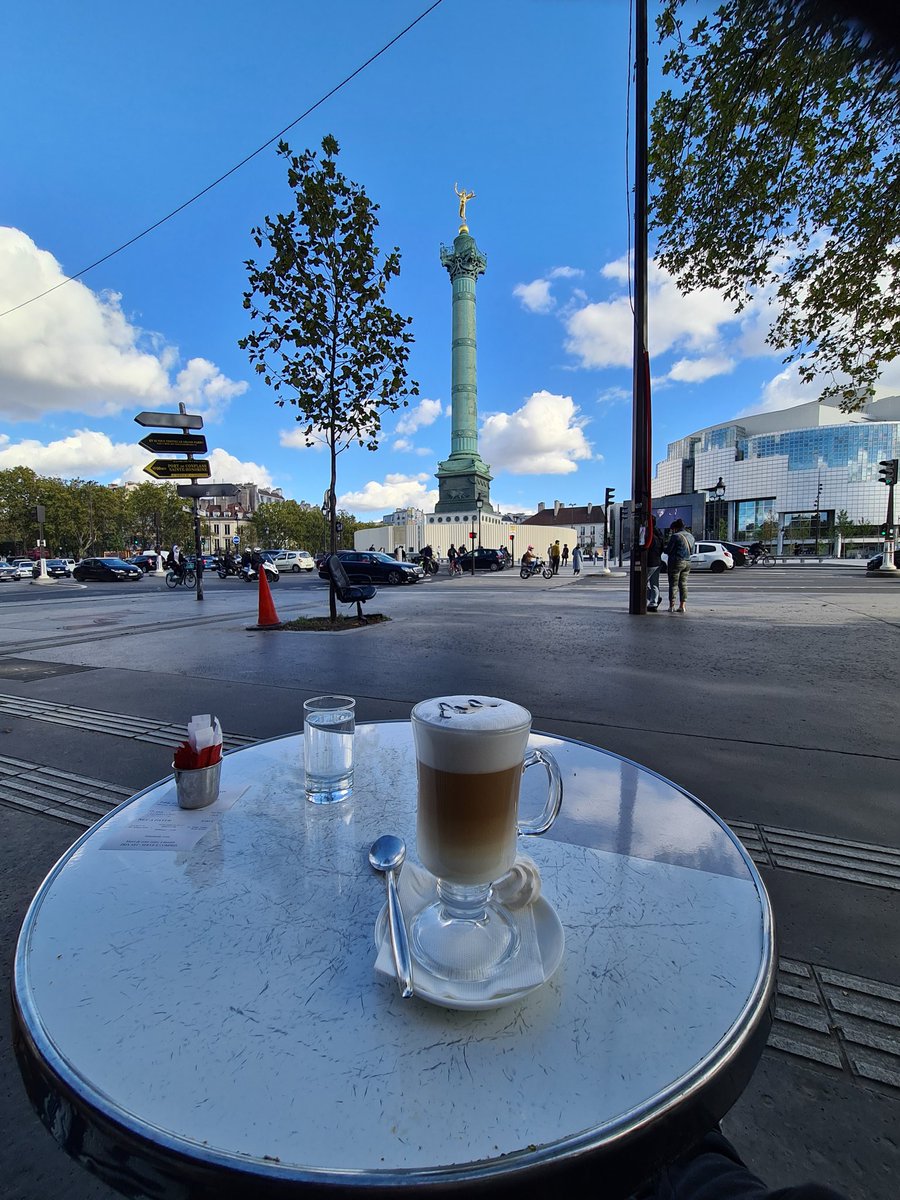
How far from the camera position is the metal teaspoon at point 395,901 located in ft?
1.98

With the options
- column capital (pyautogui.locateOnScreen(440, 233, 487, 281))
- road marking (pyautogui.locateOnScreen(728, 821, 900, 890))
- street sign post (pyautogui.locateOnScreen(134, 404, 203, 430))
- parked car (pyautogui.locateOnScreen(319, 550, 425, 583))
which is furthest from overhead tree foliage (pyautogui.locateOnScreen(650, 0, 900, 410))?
column capital (pyautogui.locateOnScreen(440, 233, 487, 281))

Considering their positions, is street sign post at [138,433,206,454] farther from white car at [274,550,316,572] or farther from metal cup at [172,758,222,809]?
white car at [274,550,316,572]

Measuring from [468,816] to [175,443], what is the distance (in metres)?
13.6

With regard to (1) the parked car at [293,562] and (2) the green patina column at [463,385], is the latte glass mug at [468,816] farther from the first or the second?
(2) the green patina column at [463,385]

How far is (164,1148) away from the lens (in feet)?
1.43

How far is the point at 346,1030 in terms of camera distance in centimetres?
55

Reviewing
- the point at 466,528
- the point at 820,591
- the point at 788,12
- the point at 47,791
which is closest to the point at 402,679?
the point at 47,791

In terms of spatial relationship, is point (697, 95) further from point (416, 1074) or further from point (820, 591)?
point (820, 591)

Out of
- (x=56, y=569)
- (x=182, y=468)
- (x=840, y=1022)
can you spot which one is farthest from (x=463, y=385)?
(x=840, y=1022)

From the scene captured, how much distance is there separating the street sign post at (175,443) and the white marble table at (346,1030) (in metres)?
13.0

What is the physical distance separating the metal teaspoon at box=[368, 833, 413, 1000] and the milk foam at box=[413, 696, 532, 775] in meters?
0.19

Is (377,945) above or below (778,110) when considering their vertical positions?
below

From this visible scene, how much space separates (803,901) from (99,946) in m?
1.93

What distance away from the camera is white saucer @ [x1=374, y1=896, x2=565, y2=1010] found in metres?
0.57
